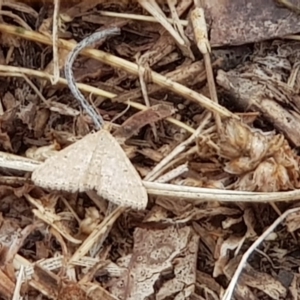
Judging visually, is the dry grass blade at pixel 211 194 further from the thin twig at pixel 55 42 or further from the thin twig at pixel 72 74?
the thin twig at pixel 55 42

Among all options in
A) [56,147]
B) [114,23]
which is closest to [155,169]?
[56,147]

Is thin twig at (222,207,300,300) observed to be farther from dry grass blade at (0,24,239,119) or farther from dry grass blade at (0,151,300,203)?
dry grass blade at (0,24,239,119)

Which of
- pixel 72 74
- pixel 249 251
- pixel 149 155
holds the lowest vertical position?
pixel 249 251

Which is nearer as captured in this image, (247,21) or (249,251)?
(249,251)

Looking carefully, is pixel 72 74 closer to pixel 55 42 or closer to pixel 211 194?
pixel 55 42

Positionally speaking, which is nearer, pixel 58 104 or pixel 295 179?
pixel 295 179

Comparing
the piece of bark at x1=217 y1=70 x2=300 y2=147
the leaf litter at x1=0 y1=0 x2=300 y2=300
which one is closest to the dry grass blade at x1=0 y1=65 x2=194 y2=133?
the leaf litter at x1=0 y1=0 x2=300 y2=300

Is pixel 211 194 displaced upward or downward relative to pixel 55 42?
downward

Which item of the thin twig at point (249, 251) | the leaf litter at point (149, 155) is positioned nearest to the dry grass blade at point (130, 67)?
the leaf litter at point (149, 155)

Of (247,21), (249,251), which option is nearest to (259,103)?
(247,21)

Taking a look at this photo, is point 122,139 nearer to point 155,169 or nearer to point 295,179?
point 155,169
